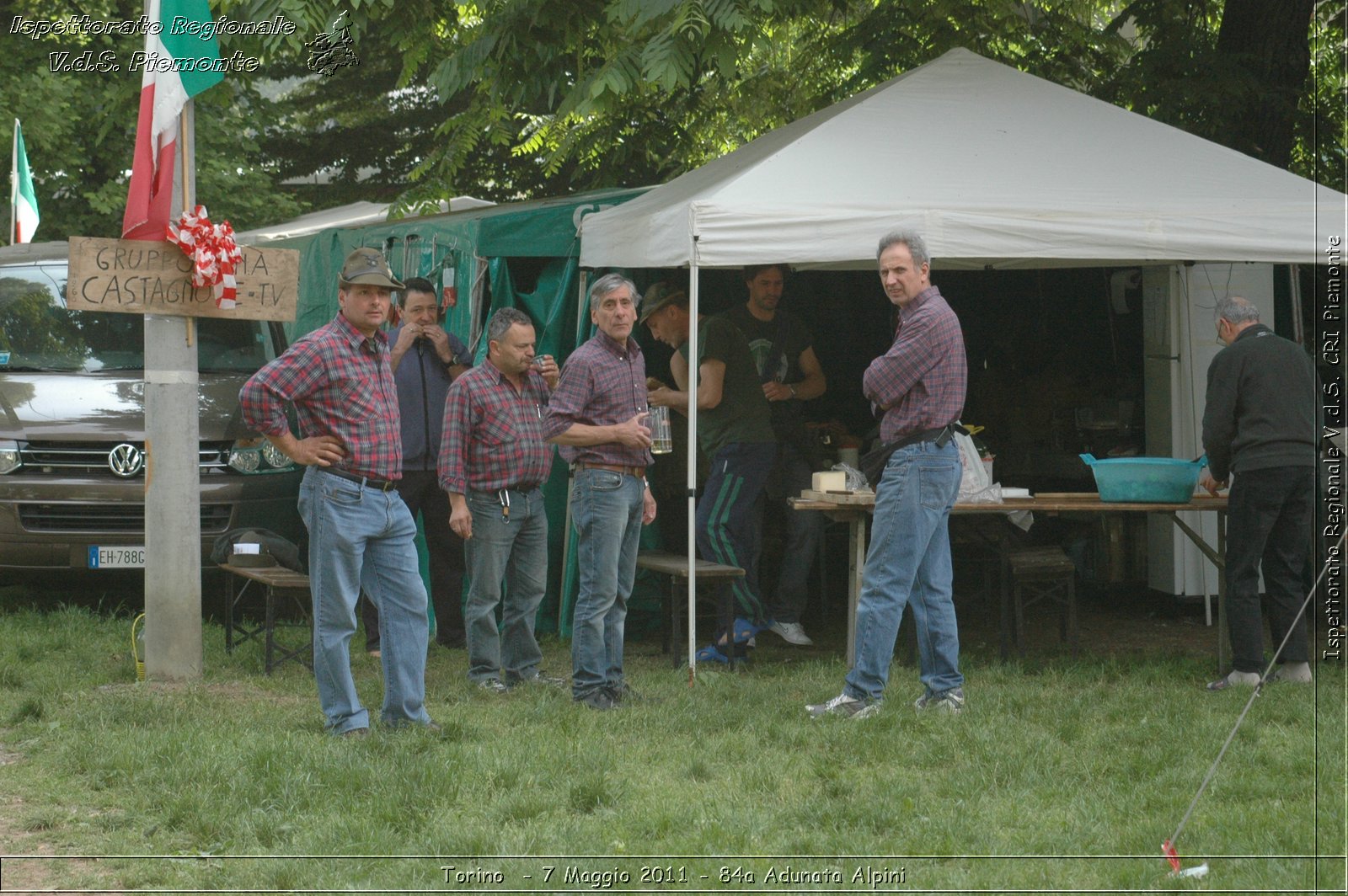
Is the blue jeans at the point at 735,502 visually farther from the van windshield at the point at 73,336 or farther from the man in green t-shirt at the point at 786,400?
the van windshield at the point at 73,336

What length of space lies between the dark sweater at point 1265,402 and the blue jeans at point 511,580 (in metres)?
3.25

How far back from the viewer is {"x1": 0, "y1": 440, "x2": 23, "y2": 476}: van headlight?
8250 millimetres

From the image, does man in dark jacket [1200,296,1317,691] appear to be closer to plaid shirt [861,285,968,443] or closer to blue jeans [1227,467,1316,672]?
blue jeans [1227,467,1316,672]

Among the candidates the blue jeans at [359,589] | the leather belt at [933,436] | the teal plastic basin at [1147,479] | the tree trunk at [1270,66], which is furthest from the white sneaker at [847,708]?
the tree trunk at [1270,66]

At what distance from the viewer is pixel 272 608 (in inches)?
283

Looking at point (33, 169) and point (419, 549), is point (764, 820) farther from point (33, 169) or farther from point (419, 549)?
point (33, 169)

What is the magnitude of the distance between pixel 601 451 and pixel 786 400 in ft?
7.61

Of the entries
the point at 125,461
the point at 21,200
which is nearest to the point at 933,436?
the point at 125,461

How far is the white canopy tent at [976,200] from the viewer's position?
674 cm

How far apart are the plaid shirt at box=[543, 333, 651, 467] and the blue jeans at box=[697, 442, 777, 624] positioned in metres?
1.54

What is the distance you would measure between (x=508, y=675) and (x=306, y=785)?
6.80 ft

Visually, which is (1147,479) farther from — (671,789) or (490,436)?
(671,789)

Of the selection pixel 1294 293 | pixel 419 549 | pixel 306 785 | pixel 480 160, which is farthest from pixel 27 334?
pixel 480 160

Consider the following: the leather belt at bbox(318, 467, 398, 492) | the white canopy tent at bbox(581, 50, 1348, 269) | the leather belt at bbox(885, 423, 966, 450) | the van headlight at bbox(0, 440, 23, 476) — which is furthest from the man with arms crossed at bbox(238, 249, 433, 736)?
the van headlight at bbox(0, 440, 23, 476)
